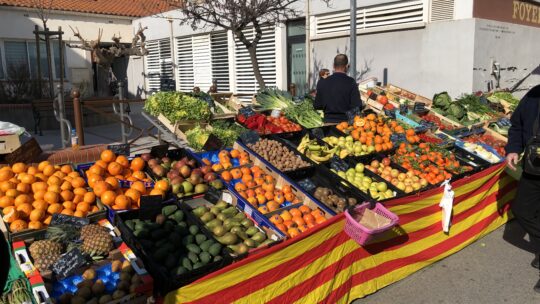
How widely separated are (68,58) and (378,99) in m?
17.3

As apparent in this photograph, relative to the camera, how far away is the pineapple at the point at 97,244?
2852 mm

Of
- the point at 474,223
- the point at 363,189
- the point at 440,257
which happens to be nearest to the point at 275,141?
the point at 363,189

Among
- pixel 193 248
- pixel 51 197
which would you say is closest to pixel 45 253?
pixel 51 197

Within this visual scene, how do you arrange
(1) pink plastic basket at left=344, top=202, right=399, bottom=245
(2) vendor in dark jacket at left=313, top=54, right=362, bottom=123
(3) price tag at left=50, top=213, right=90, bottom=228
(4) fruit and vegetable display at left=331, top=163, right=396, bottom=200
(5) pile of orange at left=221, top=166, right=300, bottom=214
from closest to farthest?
1. (3) price tag at left=50, top=213, right=90, bottom=228
2. (1) pink plastic basket at left=344, top=202, right=399, bottom=245
3. (5) pile of orange at left=221, top=166, right=300, bottom=214
4. (4) fruit and vegetable display at left=331, top=163, right=396, bottom=200
5. (2) vendor in dark jacket at left=313, top=54, right=362, bottom=123

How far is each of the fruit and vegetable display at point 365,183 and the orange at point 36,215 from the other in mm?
2852

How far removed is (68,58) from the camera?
19.9 meters

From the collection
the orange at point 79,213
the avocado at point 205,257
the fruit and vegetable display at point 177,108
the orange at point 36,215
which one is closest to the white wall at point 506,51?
the fruit and vegetable display at point 177,108

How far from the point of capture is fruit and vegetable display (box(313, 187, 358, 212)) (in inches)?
156

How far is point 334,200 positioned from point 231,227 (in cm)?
114

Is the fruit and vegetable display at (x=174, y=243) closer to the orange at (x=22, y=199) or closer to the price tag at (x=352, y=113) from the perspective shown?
the orange at (x=22, y=199)

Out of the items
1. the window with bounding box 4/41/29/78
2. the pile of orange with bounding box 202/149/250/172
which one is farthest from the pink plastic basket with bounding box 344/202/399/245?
the window with bounding box 4/41/29/78

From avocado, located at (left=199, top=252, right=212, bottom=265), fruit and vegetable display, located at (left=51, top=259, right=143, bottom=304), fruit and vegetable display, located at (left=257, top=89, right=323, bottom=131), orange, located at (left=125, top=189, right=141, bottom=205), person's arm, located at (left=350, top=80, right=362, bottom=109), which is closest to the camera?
fruit and vegetable display, located at (left=51, top=259, right=143, bottom=304)

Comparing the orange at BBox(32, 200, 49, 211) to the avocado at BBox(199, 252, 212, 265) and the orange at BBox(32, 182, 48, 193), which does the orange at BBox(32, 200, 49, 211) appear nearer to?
the orange at BBox(32, 182, 48, 193)

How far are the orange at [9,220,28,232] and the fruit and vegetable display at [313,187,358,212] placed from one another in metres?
2.49
